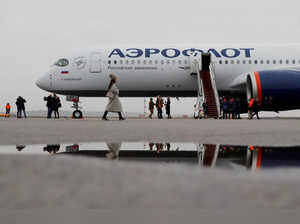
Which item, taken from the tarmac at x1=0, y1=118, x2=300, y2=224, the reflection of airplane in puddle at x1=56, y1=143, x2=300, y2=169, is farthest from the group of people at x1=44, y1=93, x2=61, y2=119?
the tarmac at x1=0, y1=118, x2=300, y2=224

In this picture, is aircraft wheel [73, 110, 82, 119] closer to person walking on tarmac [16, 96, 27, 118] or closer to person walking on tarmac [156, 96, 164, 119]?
person walking on tarmac [156, 96, 164, 119]

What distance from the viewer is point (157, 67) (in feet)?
52.4

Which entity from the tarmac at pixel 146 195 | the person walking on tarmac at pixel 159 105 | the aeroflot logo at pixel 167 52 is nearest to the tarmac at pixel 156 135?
the tarmac at pixel 146 195

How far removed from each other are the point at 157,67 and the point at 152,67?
224mm

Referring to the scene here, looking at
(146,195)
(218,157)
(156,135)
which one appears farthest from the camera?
(156,135)

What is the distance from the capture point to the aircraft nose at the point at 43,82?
53.5ft

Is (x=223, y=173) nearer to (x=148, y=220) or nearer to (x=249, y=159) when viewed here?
(x=249, y=159)

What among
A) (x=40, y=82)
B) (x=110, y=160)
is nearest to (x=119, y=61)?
(x=40, y=82)

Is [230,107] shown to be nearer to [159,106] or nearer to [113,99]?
[159,106]

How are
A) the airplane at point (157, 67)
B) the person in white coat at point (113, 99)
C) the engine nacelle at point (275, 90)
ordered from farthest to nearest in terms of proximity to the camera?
the airplane at point (157, 67)
the engine nacelle at point (275, 90)
the person in white coat at point (113, 99)

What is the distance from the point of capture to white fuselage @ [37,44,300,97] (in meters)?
16.0

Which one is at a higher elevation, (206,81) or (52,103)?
(206,81)

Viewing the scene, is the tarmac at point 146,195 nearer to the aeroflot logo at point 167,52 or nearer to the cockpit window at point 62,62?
the aeroflot logo at point 167,52

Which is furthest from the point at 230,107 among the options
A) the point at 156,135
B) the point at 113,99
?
the point at 156,135
